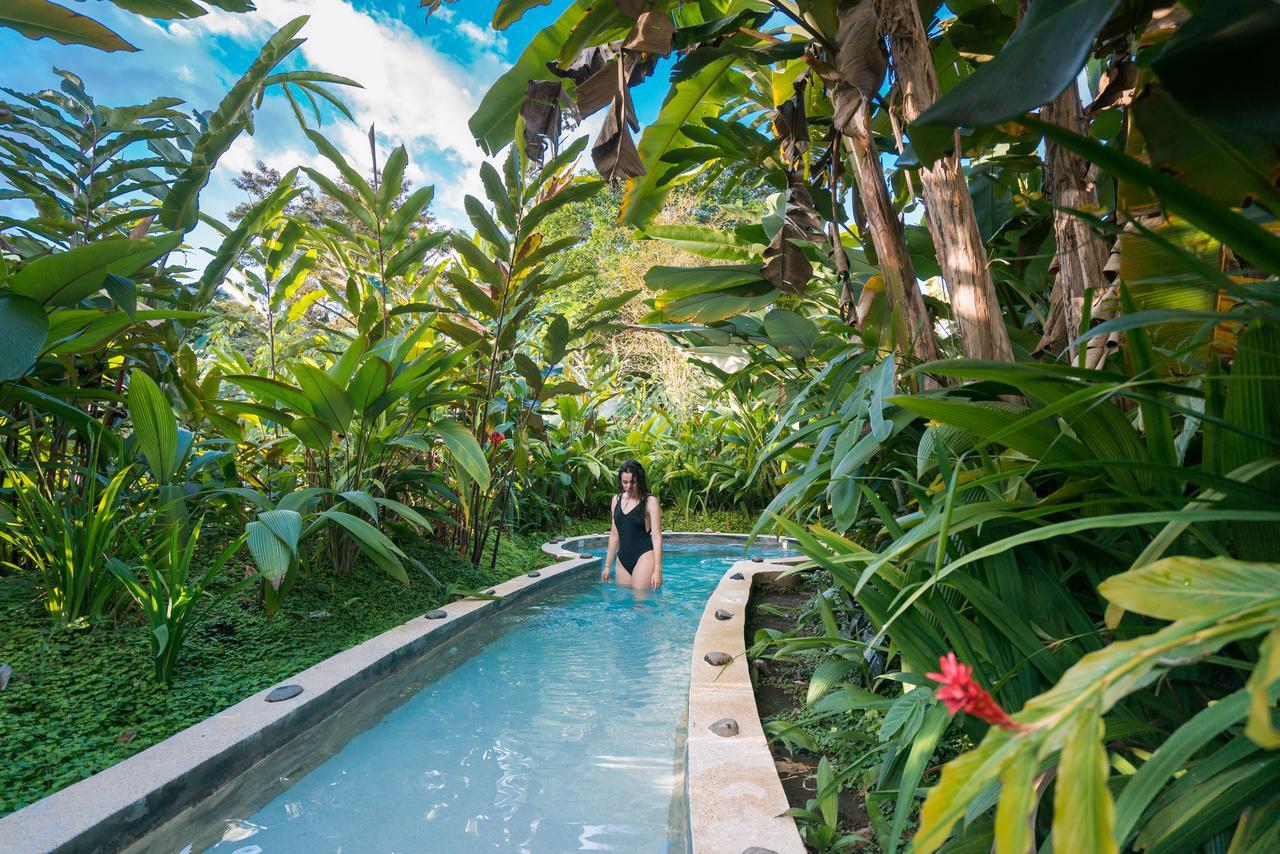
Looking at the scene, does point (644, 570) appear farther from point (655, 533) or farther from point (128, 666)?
point (128, 666)

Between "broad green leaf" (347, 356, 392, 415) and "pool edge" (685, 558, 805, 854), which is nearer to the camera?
"pool edge" (685, 558, 805, 854)

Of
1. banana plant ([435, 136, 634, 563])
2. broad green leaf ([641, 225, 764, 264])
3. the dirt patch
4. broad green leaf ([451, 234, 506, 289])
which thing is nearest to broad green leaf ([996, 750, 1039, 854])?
the dirt patch

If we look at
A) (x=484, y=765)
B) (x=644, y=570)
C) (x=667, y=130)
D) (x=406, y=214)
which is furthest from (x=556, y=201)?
(x=484, y=765)

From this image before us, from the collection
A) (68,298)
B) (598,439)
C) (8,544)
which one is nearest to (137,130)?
(68,298)

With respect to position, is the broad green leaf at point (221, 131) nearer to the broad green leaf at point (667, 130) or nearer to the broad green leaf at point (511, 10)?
the broad green leaf at point (511, 10)

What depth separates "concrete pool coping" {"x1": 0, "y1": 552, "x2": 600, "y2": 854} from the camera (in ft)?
4.39

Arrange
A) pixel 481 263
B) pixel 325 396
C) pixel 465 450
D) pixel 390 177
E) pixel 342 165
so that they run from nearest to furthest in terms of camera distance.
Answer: pixel 325 396
pixel 465 450
pixel 342 165
pixel 390 177
pixel 481 263

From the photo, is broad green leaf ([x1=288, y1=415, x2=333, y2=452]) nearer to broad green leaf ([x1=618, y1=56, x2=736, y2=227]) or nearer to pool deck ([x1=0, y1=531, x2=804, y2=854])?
pool deck ([x1=0, y1=531, x2=804, y2=854])

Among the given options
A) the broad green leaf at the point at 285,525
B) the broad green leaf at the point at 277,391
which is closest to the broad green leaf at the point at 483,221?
the broad green leaf at the point at 277,391

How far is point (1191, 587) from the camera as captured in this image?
48 cm

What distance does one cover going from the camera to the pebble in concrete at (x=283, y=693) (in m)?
2.05

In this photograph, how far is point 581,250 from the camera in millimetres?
21203

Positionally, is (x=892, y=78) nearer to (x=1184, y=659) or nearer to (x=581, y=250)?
(x=1184, y=659)

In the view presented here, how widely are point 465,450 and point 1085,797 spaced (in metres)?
3.20
